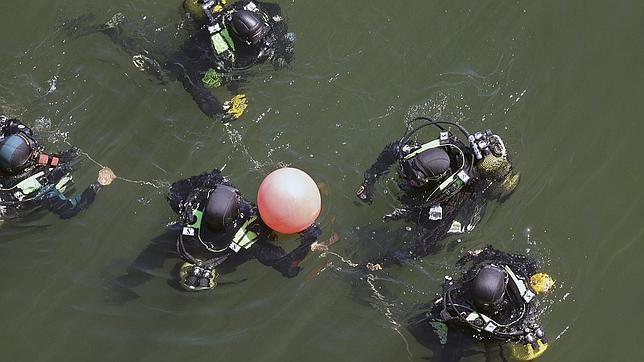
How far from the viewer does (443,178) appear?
439 inches

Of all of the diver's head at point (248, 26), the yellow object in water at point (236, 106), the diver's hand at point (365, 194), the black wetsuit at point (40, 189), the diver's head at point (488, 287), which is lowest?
the diver's head at point (488, 287)

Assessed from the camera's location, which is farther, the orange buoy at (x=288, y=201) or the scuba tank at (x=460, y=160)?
the scuba tank at (x=460, y=160)

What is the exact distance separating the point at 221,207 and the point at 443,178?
10.3 ft

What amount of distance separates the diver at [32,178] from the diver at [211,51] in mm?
1836

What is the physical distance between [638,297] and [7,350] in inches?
372

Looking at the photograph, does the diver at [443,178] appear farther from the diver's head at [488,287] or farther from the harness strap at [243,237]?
the harness strap at [243,237]

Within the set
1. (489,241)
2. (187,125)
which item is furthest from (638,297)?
(187,125)

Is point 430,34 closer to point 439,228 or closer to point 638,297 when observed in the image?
point 439,228

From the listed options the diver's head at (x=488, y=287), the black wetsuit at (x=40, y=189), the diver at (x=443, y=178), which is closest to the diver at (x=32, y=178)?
the black wetsuit at (x=40, y=189)

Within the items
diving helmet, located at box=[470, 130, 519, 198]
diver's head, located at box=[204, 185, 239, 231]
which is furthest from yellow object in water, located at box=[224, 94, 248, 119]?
diving helmet, located at box=[470, 130, 519, 198]

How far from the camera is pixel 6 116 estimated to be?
12328 mm

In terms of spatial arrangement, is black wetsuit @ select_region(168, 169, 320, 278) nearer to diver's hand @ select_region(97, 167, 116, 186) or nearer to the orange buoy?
the orange buoy

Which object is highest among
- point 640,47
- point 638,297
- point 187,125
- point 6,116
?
point 6,116

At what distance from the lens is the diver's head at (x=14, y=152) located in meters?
11.0
